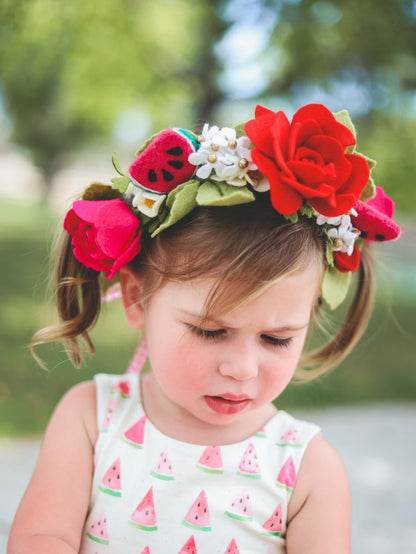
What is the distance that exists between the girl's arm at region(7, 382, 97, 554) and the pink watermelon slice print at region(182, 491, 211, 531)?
0.27m

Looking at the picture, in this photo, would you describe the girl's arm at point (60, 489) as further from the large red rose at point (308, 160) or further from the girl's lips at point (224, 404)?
the large red rose at point (308, 160)

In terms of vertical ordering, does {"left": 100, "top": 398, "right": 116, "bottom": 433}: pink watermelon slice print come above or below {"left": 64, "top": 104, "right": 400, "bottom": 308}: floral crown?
below

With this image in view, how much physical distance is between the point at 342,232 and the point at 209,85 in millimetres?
8503

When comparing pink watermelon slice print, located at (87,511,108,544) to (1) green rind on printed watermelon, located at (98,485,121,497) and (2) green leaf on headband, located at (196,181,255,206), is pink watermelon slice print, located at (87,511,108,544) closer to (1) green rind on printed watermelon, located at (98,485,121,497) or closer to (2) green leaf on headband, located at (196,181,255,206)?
(1) green rind on printed watermelon, located at (98,485,121,497)

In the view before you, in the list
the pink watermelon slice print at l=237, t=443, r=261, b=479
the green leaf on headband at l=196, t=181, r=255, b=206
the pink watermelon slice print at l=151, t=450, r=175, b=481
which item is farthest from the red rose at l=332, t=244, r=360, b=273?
the pink watermelon slice print at l=151, t=450, r=175, b=481

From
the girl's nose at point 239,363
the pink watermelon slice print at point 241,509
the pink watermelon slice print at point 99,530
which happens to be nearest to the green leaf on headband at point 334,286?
the girl's nose at point 239,363

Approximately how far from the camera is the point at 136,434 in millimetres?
1791

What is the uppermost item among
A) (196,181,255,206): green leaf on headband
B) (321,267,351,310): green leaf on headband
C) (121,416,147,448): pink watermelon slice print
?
(196,181,255,206): green leaf on headband

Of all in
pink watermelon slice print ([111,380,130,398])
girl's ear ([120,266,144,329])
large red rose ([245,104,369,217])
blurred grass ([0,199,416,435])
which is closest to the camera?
large red rose ([245,104,369,217])

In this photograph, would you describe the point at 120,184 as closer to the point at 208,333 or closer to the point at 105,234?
the point at 105,234

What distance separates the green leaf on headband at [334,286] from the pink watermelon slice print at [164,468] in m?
0.58

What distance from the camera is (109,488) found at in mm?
1721

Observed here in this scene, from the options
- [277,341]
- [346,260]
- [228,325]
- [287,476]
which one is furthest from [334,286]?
[287,476]

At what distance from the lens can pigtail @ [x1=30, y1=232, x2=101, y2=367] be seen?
1.85 metres
